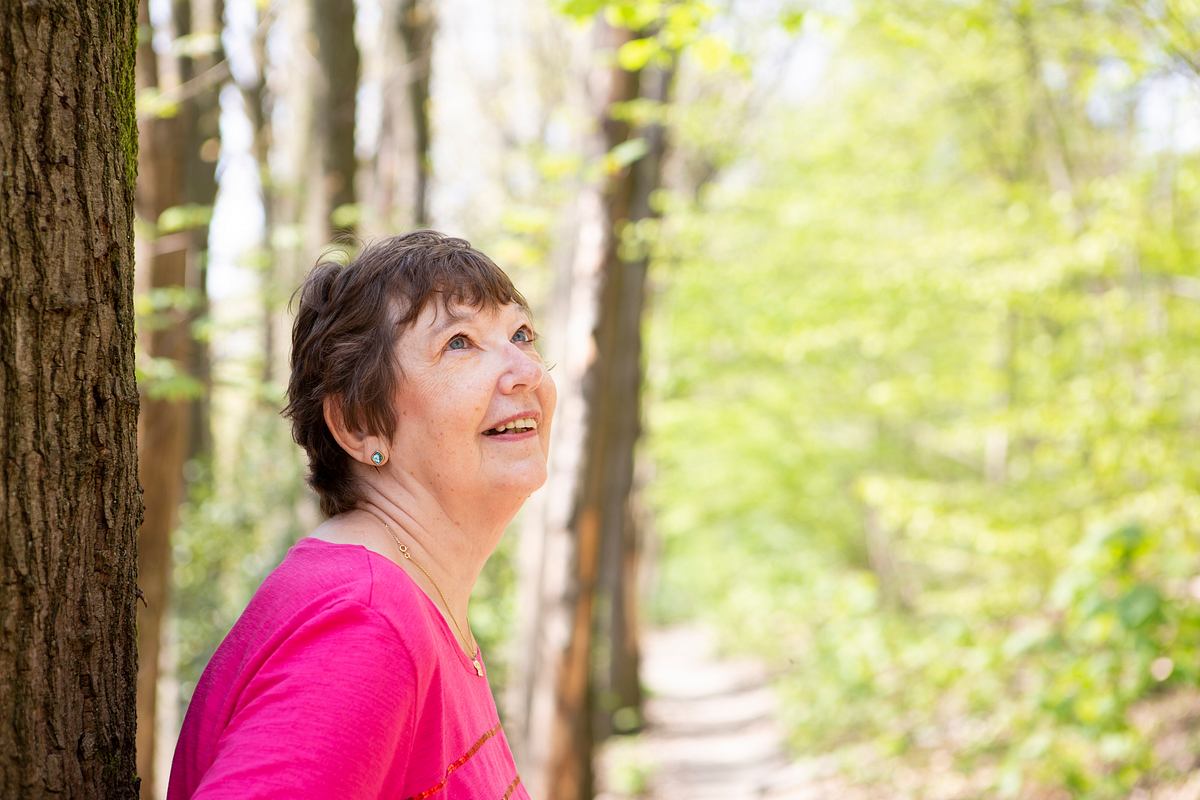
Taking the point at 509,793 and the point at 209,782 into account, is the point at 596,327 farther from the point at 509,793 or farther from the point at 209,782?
the point at 209,782

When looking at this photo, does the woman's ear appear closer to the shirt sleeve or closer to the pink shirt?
the pink shirt

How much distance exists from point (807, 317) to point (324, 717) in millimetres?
11237

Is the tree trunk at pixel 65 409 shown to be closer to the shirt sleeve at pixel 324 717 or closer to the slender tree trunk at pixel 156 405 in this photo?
the shirt sleeve at pixel 324 717

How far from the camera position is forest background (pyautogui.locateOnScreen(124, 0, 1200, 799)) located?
6.35 metres

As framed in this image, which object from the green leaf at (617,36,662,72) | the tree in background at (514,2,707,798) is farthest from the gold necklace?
the tree in background at (514,2,707,798)

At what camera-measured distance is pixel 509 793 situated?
1.77 meters

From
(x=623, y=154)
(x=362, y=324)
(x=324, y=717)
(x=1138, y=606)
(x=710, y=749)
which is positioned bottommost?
(x=710, y=749)

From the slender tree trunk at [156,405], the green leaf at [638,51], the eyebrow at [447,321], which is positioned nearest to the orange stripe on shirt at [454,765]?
the eyebrow at [447,321]

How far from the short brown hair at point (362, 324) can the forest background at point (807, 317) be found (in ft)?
5.82

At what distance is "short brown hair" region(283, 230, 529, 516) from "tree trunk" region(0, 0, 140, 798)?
0.35 meters

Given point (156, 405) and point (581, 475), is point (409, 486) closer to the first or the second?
point (156, 405)

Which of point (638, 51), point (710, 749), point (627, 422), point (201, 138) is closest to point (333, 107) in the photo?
point (201, 138)

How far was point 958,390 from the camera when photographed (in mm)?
10383

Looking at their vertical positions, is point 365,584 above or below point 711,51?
below
